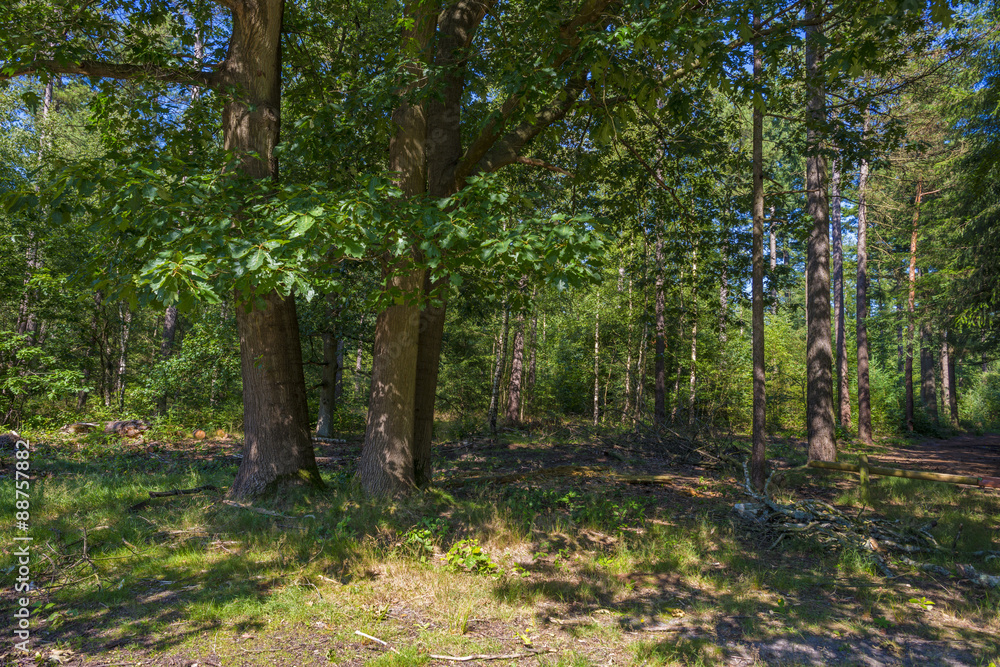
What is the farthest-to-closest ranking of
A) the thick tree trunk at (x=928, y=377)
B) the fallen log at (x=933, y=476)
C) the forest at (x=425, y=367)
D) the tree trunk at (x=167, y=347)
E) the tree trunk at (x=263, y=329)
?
the thick tree trunk at (x=928, y=377)
the tree trunk at (x=167, y=347)
the fallen log at (x=933, y=476)
the tree trunk at (x=263, y=329)
the forest at (x=425, y=367)

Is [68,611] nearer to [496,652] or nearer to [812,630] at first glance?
[496,652]

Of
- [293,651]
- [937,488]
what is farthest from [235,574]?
[937,488]

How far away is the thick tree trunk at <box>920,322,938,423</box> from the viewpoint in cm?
2430

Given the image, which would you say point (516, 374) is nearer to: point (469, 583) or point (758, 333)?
point (758, 333)

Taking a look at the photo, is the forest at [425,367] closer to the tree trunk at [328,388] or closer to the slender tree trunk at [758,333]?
the slender tree trunk at [758,333]

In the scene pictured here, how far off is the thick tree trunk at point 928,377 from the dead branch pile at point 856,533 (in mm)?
22099

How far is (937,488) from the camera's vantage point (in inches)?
373

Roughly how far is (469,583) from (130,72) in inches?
283

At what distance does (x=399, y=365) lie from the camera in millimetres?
6855

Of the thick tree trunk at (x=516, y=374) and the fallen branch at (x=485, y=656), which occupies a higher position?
the thick tree trunk at (x=516, y=374)

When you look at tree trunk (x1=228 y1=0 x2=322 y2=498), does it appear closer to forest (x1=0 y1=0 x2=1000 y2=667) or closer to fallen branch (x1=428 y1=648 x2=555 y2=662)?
forest (x1=0 y1=0 x2=1000 y2=667)

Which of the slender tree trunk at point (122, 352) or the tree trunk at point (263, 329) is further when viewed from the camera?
the slender tree trunk at point (122, 352)

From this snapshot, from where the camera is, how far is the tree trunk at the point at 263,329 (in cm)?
664

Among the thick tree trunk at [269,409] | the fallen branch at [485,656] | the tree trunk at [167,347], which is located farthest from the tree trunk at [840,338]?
the tree trunk at [167,347]
